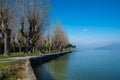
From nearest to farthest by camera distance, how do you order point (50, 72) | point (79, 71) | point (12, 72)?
point (12, 72)
point (50, 72)
point (79, 71)

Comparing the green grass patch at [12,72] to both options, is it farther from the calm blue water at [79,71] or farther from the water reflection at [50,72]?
the calm blue water at [79,71]

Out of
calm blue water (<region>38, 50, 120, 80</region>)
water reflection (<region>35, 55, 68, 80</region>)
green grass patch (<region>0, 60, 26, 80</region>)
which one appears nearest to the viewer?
green grass patch (<region>0, 60, 26, 80</region>)

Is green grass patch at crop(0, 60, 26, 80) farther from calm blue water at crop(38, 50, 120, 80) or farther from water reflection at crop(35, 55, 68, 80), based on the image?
calm blue water at crop(38, 50, 120, 80)

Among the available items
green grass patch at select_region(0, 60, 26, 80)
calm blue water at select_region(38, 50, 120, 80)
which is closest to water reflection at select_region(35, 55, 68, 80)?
calm blue water at select_region(38, 50, 120, 80)

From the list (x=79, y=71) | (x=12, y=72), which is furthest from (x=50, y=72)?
(x=12, y=72)

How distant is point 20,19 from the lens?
144 ft

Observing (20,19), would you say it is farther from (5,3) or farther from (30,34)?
(5,3)

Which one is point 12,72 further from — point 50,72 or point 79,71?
point 79,71

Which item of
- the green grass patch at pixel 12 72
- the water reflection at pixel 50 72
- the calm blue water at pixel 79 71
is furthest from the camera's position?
the calm blue water at pixel 79 71

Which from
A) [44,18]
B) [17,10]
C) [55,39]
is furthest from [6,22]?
[55,39]

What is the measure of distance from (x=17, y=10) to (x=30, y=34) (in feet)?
18.0

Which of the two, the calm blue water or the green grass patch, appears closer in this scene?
the green grass patch

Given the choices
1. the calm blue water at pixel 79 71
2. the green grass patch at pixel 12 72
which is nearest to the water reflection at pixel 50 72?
the calm blue water at pixel 79 71

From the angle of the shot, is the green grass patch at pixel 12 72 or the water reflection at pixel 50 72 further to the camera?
the water reflection at pixel 50 72
